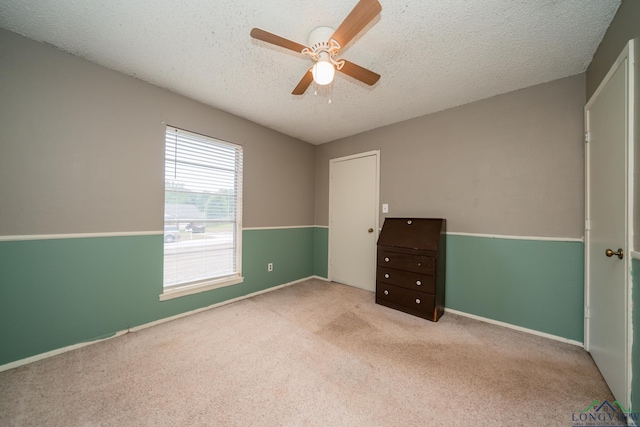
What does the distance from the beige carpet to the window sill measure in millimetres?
288

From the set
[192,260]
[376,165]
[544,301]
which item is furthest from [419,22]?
[192,260]

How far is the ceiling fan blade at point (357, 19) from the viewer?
112cm

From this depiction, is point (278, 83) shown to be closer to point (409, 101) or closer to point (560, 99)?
point (409, 101)

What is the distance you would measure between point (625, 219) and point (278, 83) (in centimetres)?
274

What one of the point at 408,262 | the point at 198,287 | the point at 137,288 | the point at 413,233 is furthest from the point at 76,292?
the point at 413,233

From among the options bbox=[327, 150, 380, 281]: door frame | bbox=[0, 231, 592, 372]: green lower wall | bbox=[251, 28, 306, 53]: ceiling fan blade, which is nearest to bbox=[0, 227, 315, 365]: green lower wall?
bbox=[0, 231, 592, 372]: green lower wall

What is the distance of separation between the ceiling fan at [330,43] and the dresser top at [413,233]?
1.75 meters

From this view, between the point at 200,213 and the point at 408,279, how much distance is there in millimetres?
2588

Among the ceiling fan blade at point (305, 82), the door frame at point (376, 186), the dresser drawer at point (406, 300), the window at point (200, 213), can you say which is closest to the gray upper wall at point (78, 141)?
the window at point (200, 213)

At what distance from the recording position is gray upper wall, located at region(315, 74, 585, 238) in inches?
81.9

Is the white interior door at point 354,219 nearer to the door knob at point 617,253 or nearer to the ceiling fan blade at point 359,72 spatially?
the ceiling fan blade at point 359,72

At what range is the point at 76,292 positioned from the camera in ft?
6.21

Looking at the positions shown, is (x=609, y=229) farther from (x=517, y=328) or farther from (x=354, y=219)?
(x=354, y=219)

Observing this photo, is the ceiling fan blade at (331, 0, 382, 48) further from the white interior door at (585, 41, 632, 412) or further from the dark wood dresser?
the dark wood dresser
